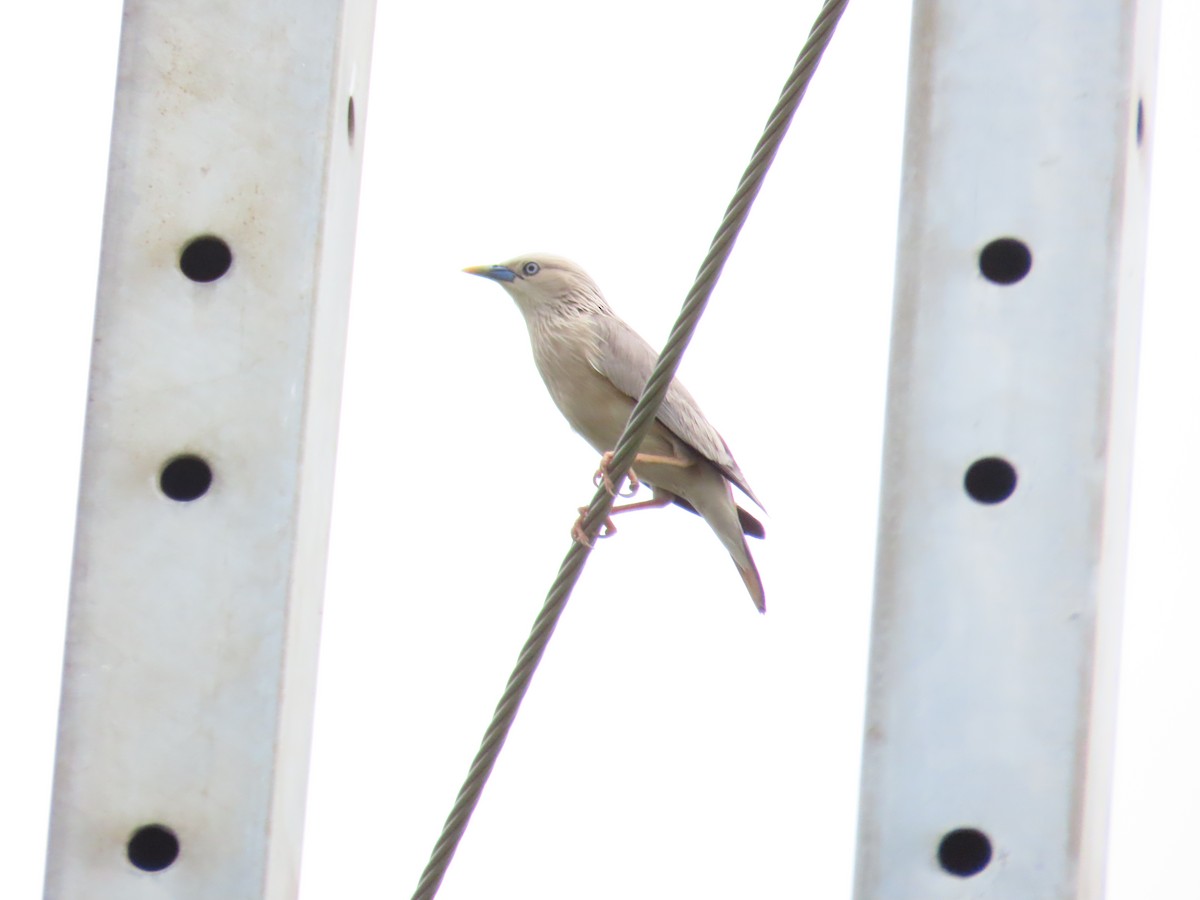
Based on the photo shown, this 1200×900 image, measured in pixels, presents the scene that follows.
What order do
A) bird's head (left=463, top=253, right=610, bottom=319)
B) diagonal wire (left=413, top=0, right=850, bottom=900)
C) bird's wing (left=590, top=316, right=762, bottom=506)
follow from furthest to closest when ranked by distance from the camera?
bird's head (left=463, top=253, right=610, bottom=319), bird's wing (left=590, top=316, right=762, bottom=506), diagonal wire (left=413, top=0, right=850, bottom=900)

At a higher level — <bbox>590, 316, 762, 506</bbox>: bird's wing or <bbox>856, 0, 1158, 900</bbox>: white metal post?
<bbox>590, 316, 762, 506</bbox>: bird's wing

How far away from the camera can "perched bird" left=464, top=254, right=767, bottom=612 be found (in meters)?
6.61

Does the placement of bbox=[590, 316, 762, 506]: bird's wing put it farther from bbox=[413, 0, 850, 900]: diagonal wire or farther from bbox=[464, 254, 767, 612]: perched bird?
bbox=[413, 0, 850, 900]: diagonal wire

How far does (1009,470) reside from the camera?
136 inches

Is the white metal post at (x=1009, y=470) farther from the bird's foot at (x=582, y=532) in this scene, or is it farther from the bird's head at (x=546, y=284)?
the bird's head at (x=546, y=284)

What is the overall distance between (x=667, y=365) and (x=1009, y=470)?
705 millimetres

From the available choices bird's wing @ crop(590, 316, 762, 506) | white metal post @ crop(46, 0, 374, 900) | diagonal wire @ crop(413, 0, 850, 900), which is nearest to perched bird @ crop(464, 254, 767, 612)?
bird's wing @ crop(590, 316, 762, 506)

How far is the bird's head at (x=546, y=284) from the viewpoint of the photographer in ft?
22.7

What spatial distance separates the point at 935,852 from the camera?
11.1 ft

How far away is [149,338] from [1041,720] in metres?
1.74

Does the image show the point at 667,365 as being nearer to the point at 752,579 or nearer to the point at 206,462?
the point at 206,462

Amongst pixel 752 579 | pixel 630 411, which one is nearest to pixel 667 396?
pixel 630 411

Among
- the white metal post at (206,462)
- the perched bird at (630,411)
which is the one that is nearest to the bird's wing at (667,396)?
the perched bird at (630,411)

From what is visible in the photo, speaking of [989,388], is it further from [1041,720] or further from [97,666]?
[97,666]
